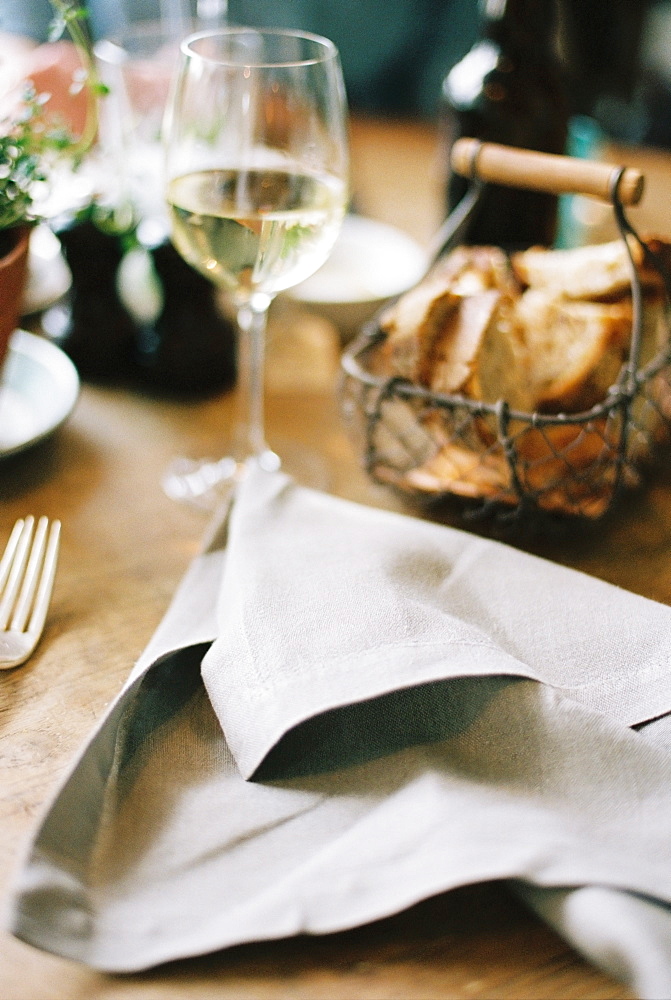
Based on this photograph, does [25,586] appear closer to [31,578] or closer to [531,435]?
[31,578]

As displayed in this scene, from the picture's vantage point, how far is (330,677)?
1.16ft

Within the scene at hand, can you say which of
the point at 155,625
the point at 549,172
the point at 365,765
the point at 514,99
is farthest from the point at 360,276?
the point at 365,765

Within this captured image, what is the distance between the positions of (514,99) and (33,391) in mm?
499

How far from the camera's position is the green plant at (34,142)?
506 mm

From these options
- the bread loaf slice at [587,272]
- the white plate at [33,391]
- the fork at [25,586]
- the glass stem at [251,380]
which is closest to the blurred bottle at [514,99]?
the bread loaf slice at [587,272]

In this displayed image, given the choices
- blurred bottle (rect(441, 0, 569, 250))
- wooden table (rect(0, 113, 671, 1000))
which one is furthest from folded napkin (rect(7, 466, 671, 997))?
blurred bottle (rect(441, 0, 569, 250))

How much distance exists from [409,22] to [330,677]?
2.30m

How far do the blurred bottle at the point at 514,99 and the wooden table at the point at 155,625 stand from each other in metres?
0.21

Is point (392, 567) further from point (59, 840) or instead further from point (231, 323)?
point (231, 323)

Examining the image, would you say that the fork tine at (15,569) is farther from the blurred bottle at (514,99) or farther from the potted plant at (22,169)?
the blurred bottle at (514,99)

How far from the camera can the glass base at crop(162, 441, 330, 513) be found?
1.89 ft

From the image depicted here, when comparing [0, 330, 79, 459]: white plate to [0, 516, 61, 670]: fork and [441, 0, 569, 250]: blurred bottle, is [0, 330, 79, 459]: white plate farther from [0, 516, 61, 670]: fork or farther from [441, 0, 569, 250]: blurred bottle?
[441, 0, 569, 250]: blurred bottle

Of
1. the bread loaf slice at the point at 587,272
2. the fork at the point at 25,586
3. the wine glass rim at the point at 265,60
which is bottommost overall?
the fork at the point at 25,586

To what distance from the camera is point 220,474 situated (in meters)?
0.60
